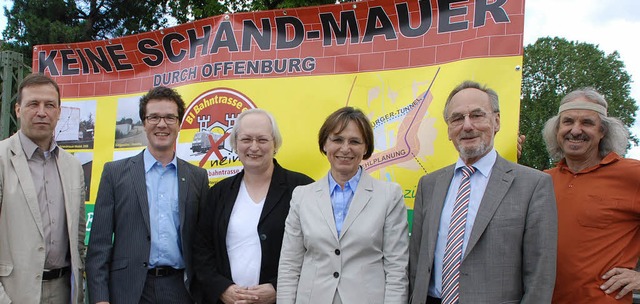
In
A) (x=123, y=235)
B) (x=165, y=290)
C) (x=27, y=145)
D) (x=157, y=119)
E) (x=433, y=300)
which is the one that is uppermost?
(x=157, y=119)

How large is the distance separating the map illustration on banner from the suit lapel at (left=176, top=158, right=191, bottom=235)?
1.06 meters

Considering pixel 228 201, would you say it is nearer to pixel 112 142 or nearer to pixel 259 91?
pixel 259 91

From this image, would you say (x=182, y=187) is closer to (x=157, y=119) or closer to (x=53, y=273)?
(x=157, y=119)

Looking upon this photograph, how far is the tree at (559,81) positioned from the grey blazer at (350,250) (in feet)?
70.0

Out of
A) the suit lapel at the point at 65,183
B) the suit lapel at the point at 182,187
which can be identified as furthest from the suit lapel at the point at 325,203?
the suit lapel at the point at 65,183

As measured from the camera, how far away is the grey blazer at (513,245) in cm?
207

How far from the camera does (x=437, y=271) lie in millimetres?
2303

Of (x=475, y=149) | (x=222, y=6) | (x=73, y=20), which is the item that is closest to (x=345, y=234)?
(x=475, y=149)

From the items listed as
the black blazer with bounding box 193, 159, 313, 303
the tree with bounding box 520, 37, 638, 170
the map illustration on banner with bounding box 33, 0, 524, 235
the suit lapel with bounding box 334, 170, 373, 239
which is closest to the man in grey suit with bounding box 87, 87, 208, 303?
the black blazer with bounding box 193, 159, 313, 303

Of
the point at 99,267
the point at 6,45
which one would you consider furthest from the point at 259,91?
the point at 6,45

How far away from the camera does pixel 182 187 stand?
2938 millimetres

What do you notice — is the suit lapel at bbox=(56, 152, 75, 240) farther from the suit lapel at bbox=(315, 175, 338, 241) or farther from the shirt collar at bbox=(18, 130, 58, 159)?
the suit lapel at bbox=(315, 175, 338, 241)

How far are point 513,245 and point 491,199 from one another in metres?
0.21

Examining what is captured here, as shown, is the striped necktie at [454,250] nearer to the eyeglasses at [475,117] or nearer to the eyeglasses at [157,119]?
the eyeglasses at [475,117]
